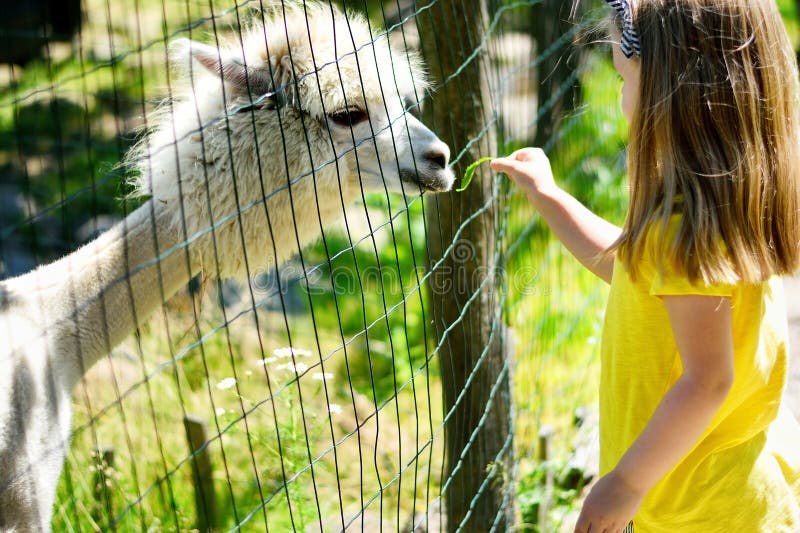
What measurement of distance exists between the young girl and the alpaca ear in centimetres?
118

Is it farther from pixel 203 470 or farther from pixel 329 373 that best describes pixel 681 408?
pixel 203 470

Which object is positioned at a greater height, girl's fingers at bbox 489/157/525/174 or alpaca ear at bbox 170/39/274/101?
alpaca ear at bbox 170/39/274/101

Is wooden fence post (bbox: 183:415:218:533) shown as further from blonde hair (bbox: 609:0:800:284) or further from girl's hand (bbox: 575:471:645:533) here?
blonde hair (bbox: 609:0:800:284)

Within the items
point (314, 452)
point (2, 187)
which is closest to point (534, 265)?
point (314, 452)

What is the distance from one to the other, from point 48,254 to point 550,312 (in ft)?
11.0

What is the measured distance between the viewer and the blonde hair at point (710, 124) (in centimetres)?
154

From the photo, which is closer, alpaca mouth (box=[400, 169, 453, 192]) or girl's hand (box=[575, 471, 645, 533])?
girl's hand (box=[575, 471, 645, 533])

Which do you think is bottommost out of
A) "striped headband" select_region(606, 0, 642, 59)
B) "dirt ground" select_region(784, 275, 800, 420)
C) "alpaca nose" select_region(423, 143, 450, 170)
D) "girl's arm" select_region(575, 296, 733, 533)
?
"dirt ground" select_region(784, 275, 800, 420)

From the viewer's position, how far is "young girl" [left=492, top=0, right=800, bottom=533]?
1486 mm

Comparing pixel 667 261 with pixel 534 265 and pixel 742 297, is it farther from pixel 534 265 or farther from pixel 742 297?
pixel 534 265

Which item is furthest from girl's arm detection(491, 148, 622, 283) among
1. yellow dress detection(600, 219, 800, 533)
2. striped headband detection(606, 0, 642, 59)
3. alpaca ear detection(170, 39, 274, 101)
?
alpaca ear detection(170, 39, 274, 101)

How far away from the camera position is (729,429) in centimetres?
171

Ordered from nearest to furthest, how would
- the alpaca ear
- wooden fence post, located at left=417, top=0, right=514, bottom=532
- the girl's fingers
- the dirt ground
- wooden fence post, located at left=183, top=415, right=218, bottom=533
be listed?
1. the girl's fingers
2. the alpaca ear
3. wooden fence post, located at left=417, top=0, right=514, bottom=532
4. wooden fence post, located at left=183, top=415, right=218, bottom=533
5. the dirt ground

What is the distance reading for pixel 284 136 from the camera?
7.78 ft
